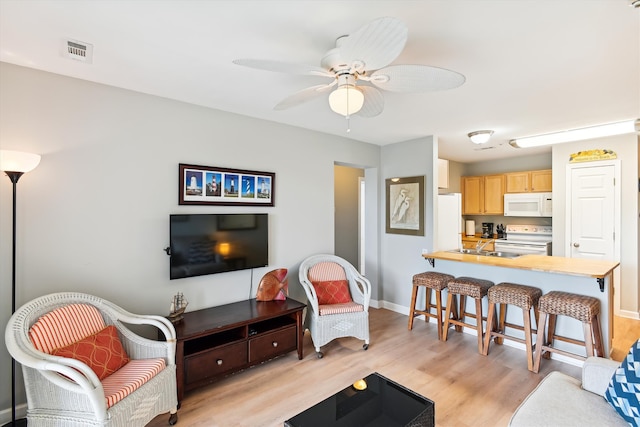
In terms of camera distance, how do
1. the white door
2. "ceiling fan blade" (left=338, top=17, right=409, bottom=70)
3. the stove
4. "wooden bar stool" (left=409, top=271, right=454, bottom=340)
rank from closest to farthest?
"ceiling fan blade" (left=338, top=17, right=409, bottom=70) < "wooden bar stool" (left=409, top=271, right=454, bottom=340) < the white door < the stove

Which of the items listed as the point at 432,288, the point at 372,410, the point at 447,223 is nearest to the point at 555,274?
the point at 432,288

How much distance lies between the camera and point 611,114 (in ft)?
10.2

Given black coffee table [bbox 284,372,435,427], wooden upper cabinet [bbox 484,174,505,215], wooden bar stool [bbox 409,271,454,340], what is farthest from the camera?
wooden upper cabinet [bbox 484,174,505,215]

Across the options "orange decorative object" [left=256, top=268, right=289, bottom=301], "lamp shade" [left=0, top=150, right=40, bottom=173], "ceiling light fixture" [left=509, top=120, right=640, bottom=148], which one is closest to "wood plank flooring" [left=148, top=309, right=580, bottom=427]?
"orange decorative object" [left=256, top=268, right=289, bottom=301]

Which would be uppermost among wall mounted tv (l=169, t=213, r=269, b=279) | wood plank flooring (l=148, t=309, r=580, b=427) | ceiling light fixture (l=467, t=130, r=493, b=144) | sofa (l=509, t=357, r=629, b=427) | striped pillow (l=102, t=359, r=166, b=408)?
ceiling light fixture (l=467, t=130, r=493, b=144)

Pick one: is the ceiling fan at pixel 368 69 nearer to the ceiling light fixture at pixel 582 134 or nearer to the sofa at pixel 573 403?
the sofa at pixel 573 403

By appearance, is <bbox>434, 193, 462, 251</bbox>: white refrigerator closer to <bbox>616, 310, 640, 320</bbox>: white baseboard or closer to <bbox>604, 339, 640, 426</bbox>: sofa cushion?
<bbox>616, 310, 640, 320</bbox>: white baseboard

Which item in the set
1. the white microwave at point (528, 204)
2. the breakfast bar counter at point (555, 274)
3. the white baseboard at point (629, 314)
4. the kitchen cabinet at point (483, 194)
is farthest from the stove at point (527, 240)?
the breakfast bar counter at point (555, 274)

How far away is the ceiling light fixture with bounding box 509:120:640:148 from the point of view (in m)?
3.40

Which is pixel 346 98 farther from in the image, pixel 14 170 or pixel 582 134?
pixel 582 134

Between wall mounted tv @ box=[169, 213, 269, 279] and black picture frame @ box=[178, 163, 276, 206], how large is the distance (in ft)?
0.58

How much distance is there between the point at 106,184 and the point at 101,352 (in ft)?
4.16

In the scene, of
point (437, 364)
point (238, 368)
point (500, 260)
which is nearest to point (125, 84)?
point (238, 368)

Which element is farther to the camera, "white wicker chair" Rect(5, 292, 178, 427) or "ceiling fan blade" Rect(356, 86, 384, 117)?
"ceiling fan blade" Rect(356, 86, 384, 117)
